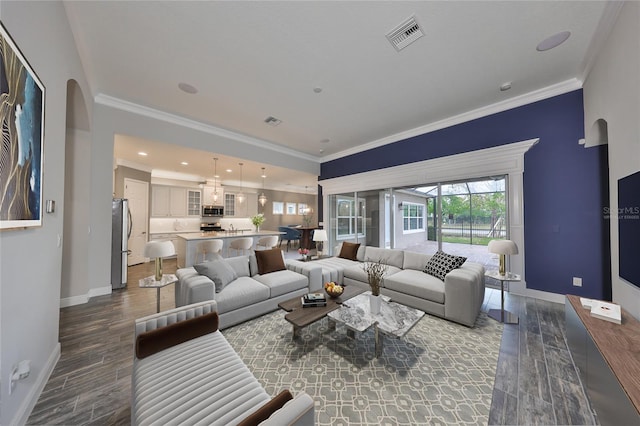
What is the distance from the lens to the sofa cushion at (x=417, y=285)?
2.96m

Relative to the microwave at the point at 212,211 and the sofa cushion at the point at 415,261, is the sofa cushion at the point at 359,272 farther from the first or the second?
the microwave at the point at 212,211

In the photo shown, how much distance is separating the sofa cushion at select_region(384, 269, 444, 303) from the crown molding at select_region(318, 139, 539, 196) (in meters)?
2.17

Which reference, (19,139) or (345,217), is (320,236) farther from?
(19,139)

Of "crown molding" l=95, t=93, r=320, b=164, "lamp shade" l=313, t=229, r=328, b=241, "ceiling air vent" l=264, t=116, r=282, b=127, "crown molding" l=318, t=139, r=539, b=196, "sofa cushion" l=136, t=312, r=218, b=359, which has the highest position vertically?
"ceiling air vent" l=264, t=116, r=282, b=127

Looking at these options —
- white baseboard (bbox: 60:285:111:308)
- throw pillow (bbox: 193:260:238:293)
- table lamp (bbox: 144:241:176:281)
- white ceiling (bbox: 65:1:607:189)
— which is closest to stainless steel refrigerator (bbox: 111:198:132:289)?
white baseboard (bbox: 60:285:111:308)

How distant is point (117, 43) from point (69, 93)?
108 centimetres

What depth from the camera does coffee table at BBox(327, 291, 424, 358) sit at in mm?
2020

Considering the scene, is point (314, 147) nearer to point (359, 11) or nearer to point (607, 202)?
point (359, 11)

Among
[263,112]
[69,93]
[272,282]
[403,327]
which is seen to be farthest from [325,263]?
[69,93]

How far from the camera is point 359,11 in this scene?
2.03m

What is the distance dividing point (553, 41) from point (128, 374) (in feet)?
18.3

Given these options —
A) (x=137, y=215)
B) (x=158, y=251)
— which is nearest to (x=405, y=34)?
(x=158, y=251)

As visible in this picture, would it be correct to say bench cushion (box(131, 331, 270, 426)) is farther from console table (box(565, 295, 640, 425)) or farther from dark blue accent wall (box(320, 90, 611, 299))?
dark blue accent wall (box(320, 90, 611, 299))

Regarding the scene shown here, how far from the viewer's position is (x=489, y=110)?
151 inches
